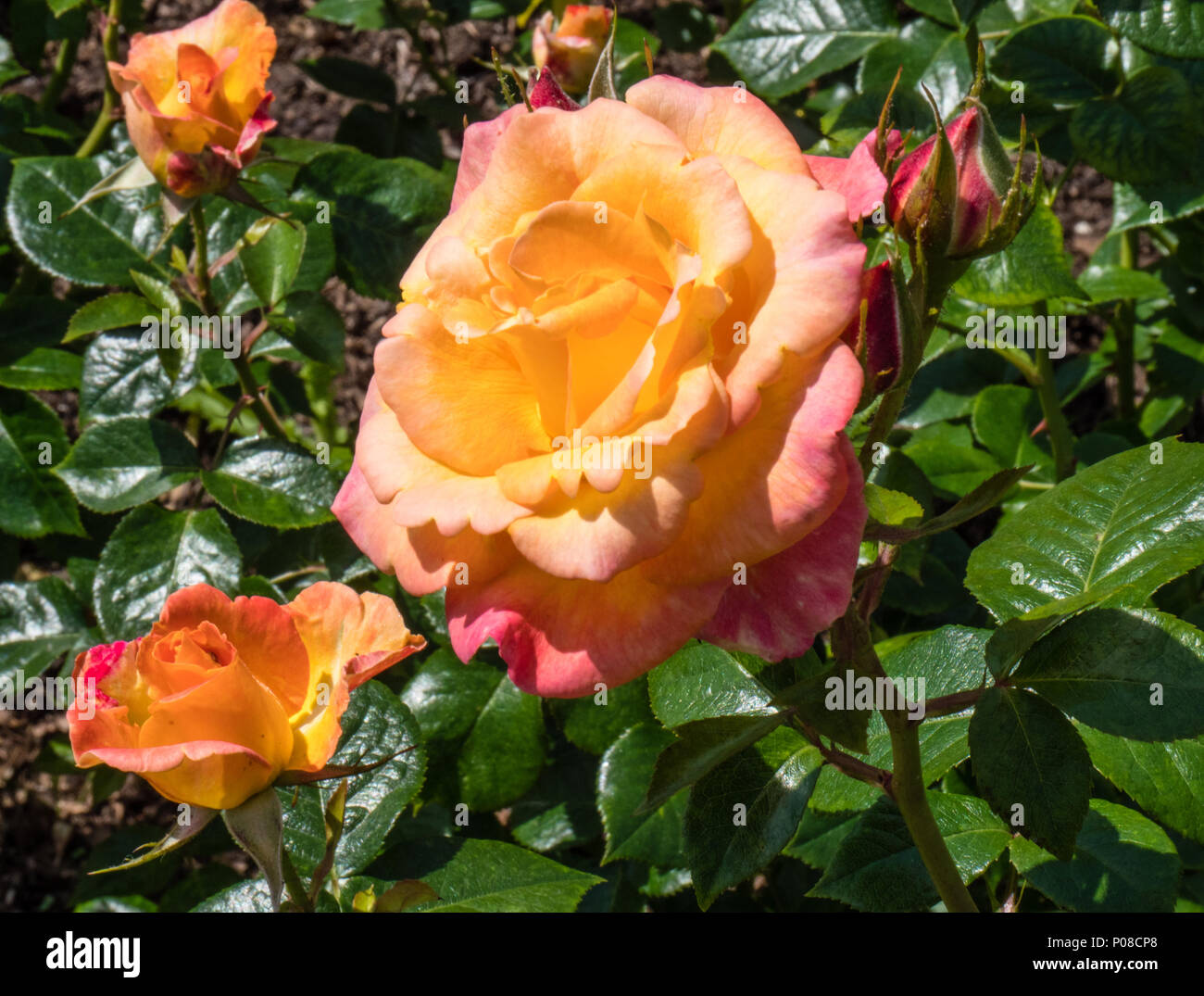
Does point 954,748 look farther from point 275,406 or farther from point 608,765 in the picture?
point 275,406

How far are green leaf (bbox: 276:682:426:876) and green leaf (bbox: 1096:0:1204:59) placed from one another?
4.68ft

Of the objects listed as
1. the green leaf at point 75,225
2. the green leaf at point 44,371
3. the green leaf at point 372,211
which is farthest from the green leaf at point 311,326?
the green leaf at point 44,371

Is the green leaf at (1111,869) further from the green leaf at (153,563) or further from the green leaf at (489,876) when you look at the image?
the green leaf at (153,563)

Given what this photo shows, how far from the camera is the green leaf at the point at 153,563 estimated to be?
1.86 meters

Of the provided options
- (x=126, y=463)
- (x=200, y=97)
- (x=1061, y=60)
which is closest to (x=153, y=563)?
(x=126, y=463)

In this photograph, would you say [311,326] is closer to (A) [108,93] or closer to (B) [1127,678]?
(A) [108,93]

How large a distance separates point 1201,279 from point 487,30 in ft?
7.69

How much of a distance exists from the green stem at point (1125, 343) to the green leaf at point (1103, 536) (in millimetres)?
1241

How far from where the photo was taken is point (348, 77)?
2.72m

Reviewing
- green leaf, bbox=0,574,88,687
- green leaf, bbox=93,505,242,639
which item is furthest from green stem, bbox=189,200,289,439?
green leaf, bbox=0,574,88,687

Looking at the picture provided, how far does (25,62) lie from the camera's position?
108 inches

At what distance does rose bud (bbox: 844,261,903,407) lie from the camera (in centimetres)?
86

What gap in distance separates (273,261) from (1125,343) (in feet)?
5.89

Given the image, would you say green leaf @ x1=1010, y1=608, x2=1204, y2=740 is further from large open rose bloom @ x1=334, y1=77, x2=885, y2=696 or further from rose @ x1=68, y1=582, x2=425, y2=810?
rose @ x1=68, y1=582, x2=425, y2=810
